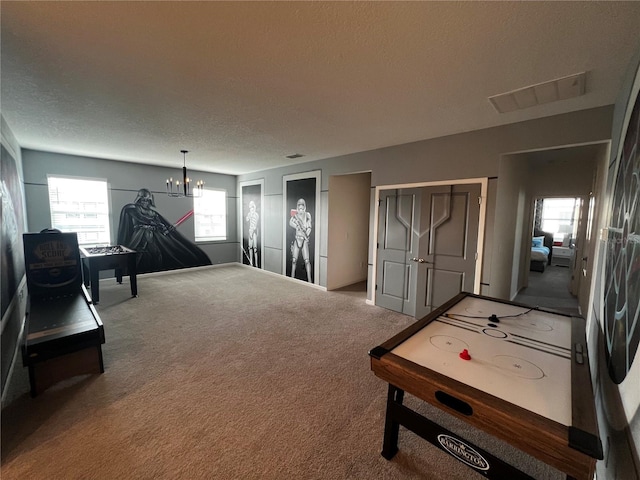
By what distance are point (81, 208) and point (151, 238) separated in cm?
136

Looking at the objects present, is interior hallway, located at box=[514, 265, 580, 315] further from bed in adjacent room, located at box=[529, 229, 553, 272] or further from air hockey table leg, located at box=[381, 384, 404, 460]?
air hockey table leg, located at box=[381, 384, 404, 460]

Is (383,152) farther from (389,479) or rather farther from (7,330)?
(7,330)

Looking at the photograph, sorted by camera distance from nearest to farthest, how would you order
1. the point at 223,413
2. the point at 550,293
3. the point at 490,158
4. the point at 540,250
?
the point at 223,413 → the point at 490,158 → the point at 550,293 → the point at 540,250

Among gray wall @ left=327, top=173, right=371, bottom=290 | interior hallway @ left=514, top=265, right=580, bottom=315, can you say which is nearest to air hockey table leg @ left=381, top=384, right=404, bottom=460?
interior hallway @ left=514, top=265, right=580, bottom=315

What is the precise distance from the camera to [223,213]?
7.39 metres

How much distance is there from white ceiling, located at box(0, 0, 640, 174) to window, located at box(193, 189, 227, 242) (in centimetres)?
363

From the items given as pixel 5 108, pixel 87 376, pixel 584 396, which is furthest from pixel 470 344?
pixel 5 108

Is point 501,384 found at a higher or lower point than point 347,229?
lower

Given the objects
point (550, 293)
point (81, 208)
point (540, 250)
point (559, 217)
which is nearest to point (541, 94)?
point (550, 293)

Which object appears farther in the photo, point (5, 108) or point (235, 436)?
point (5, 108)

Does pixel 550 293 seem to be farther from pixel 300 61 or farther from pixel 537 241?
pixel 300 61

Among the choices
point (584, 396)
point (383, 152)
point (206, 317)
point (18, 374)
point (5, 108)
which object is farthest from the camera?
point (383, 152)

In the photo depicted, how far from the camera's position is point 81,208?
17.4ft

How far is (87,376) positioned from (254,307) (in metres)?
2.15
